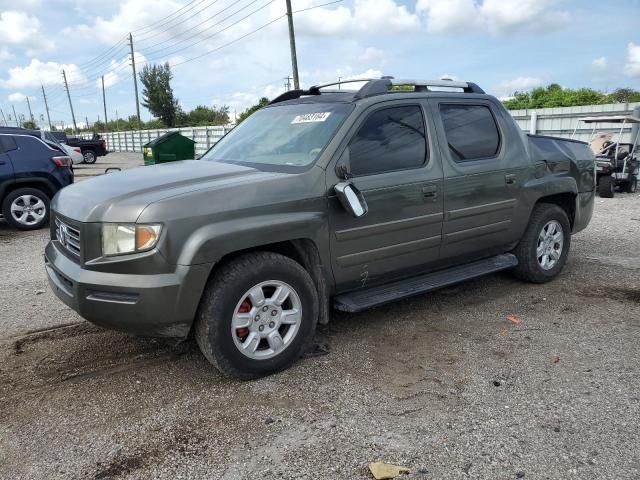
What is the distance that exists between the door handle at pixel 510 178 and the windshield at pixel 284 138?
1651 mm

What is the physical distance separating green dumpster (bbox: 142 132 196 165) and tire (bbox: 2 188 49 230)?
3.90 metres

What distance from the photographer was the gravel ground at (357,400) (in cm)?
261

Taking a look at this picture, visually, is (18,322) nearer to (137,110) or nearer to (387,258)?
(387,258)

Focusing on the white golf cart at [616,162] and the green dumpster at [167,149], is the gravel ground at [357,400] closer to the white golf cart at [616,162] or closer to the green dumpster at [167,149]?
the white golf cart at [616,162]

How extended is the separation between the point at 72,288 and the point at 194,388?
0.95 metres

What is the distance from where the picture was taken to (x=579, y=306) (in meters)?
4.70

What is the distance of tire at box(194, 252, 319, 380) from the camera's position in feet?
10.4

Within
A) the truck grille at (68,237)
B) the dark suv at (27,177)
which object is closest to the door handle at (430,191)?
the truck grille at (68,237)

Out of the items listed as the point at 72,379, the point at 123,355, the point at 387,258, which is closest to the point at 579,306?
the point at 387,258

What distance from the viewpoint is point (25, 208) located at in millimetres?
8852

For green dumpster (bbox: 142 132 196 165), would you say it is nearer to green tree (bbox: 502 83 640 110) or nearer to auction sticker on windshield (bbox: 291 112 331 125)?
auction sticker on windshield (bbox: 291 112 331 125)

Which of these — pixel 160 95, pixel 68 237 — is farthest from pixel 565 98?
pixel 160 95

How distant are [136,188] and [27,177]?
6630 mm

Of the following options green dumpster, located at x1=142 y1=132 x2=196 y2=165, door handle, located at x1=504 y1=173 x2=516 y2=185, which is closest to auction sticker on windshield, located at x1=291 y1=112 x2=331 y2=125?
door handle, located at x1=504 y1=173 x2=516 y2=185
